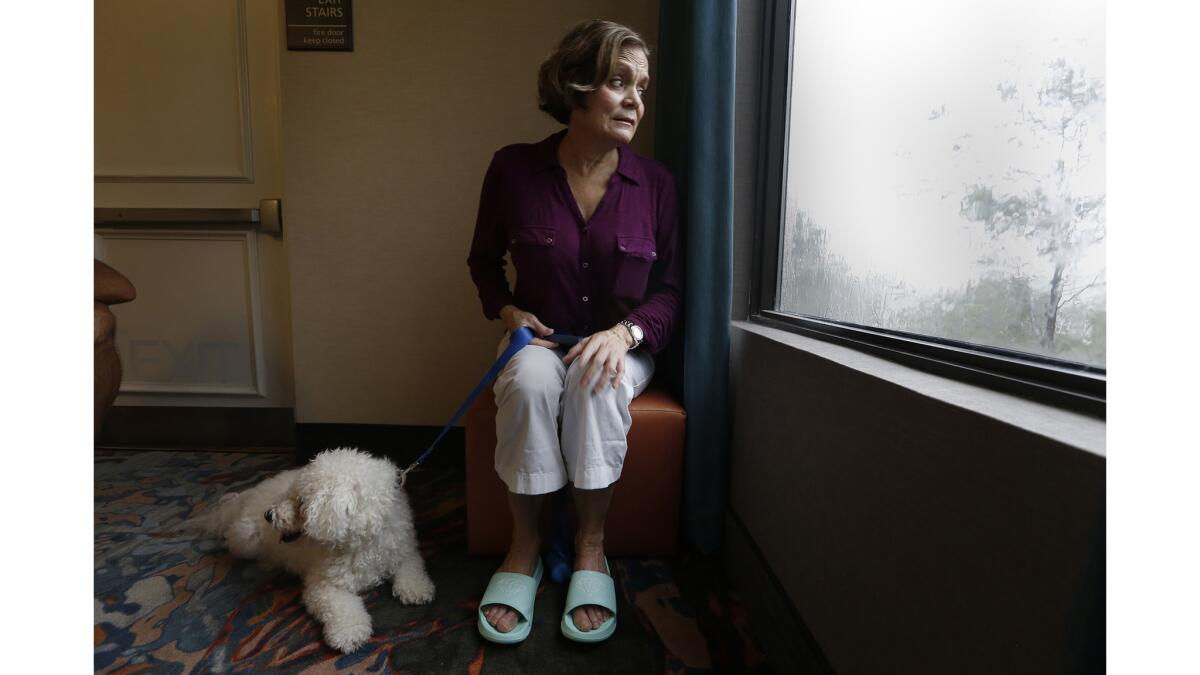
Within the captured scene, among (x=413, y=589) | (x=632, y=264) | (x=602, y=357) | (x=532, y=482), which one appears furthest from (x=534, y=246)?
(x=413, y=589)

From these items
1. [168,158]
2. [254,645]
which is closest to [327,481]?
[254,645]

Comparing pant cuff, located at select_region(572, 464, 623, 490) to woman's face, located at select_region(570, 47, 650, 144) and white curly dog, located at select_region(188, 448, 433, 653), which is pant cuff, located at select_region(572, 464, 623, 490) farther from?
woman's face, located at select_region(570, 47, 650, 144)

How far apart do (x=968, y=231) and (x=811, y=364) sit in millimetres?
293

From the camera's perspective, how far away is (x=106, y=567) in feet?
4.12

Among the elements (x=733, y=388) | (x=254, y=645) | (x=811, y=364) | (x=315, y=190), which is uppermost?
(x=315, y=190)

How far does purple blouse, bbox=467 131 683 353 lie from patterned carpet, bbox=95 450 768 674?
0.59 metres

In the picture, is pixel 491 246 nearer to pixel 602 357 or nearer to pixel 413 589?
pixel 602 357

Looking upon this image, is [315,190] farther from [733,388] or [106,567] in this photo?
[733,388]

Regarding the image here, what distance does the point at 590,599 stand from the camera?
1032 mm

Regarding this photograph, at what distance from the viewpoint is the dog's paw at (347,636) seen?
975 mm

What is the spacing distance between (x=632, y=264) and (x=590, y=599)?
2.42 feet

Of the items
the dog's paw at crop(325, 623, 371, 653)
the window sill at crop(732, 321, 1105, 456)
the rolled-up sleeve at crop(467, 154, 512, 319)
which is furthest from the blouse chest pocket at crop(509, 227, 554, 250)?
the dog's paw at crop(325, 623, 371, 653)

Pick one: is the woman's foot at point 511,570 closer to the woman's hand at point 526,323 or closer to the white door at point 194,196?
the woman's hand at point 526,323

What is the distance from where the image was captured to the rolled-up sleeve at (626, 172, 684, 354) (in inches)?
48.4
